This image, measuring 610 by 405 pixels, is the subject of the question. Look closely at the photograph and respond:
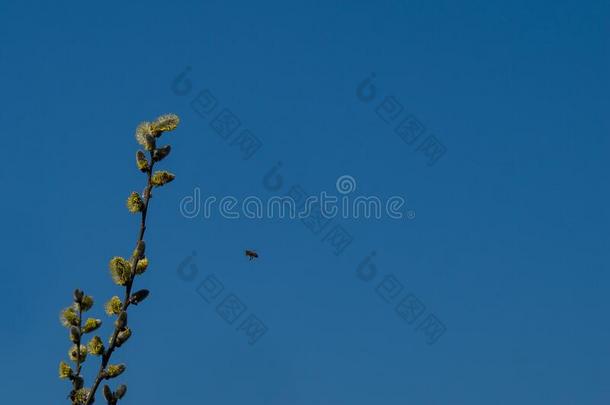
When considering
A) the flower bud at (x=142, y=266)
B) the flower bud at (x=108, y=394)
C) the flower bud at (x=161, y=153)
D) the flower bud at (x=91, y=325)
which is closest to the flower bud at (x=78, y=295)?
the flower bud at (x=91, y=325)

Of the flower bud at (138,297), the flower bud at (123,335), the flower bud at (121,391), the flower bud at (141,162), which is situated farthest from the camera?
the flower bud at (141,162)

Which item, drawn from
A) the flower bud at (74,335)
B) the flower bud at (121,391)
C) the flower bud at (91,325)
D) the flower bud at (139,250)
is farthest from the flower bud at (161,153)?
the flower bud at (121,391)

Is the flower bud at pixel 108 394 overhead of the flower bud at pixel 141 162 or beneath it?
beneath

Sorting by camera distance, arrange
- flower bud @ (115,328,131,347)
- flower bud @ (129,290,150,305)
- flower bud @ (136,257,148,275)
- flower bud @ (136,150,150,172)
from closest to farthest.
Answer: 1. flower bud @ (115,328,131,347)
2. flower bud @ (129,290,150,305)
3. flower bud @ (136,257,148,275)
4. flower bud @ (136,150,150,172)

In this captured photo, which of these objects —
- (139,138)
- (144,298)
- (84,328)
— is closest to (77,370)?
(84,328)

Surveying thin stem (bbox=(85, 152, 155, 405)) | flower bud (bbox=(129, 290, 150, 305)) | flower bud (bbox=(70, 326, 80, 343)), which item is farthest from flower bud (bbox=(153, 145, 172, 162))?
flower bud (bbox=(70, 326, 80, 343))

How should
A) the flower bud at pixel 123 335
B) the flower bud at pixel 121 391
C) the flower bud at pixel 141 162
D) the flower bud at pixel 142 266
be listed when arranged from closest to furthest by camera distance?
the flower bud at pixel 121 391 < the flower bud at pixel 123 335 < the flower bud at pixel 142 266 < the flower bud at pixel 141 162

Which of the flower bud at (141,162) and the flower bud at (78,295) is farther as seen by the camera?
the flower bud at (141,162)

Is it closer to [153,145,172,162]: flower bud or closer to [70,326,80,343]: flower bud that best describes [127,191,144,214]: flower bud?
[153,145,172,162]: flower bud

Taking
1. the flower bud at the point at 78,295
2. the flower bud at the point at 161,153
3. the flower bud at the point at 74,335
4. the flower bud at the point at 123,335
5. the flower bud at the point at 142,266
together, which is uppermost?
the flower bud at the point at 161,153

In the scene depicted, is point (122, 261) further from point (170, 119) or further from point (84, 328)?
point (170, 119)

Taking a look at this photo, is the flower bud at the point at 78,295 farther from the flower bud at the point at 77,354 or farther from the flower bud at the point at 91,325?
the flower bud at the point at 77,354

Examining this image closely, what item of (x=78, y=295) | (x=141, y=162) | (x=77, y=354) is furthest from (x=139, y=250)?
(x=77, y=354)
